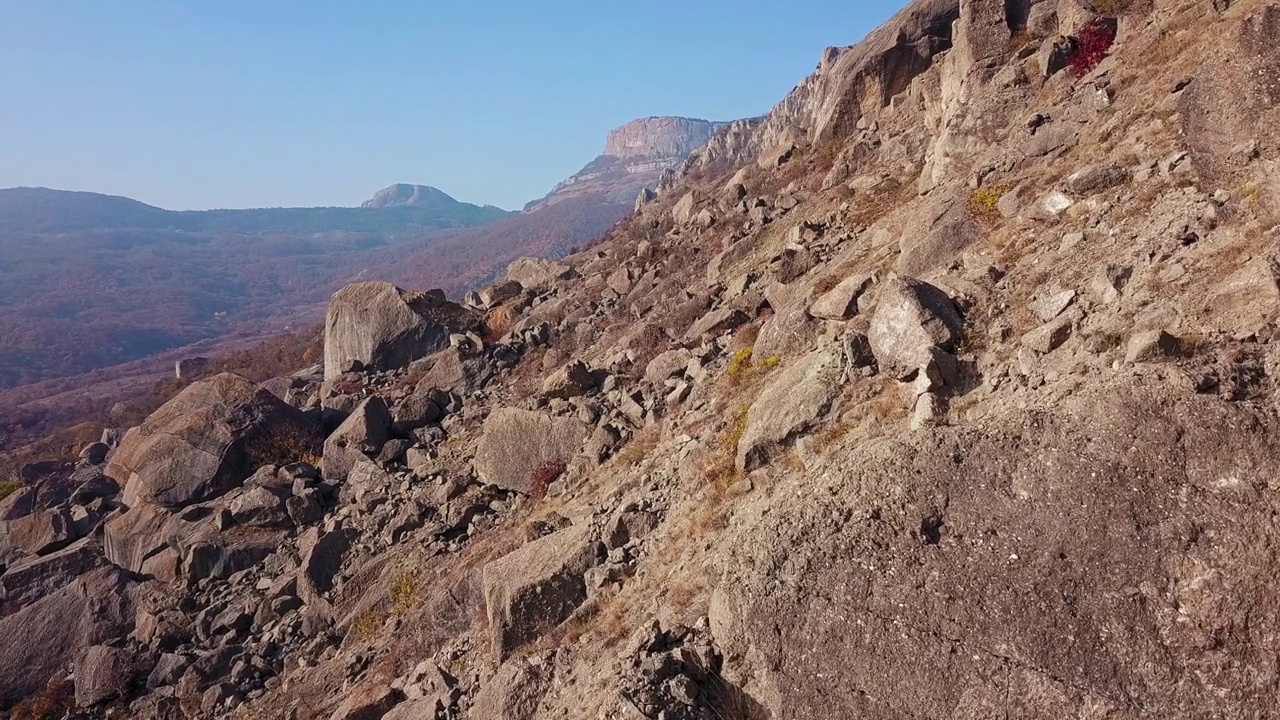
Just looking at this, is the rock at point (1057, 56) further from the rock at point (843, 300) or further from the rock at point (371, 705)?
the rock at point (371, 705)

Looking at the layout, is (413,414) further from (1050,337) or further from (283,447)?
(1050,337)

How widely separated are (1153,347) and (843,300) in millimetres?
4343

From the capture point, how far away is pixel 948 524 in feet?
15.4

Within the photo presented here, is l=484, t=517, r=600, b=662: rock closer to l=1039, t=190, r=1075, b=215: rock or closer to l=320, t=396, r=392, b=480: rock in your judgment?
l=1039, t=190, r=1075, b=215: rock

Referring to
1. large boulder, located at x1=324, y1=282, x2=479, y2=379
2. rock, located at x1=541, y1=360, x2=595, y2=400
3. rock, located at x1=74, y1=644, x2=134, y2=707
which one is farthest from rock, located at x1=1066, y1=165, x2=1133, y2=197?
large boulder, located at x1=324, y1=282, x2=479, y2=379

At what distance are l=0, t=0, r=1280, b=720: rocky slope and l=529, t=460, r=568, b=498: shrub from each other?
6 cm

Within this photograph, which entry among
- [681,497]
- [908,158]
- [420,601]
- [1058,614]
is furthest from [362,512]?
[908,158]

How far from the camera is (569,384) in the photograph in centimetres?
1312

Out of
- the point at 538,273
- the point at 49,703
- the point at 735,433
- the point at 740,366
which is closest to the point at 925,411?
the point at 735,433

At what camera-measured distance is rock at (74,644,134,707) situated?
11594 mm

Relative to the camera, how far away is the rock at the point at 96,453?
2437 centimetres

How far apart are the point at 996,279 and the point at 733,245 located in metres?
10.0

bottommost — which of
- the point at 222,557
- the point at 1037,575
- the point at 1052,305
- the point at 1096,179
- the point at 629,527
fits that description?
the point at 222,557

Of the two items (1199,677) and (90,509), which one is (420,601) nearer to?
(1199,677)
